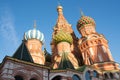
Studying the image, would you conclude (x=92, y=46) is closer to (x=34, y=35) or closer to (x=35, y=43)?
(x=35, y=43)

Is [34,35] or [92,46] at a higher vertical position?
[34,35]

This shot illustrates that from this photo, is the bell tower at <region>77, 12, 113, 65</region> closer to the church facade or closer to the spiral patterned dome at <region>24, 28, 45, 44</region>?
the church facade

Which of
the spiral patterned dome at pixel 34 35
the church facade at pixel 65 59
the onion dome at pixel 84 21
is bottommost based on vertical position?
the church facade at pixel 65 59

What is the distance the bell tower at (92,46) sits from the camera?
26.2m

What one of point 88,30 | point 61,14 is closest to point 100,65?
point 88,30

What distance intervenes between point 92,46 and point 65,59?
7791 mm

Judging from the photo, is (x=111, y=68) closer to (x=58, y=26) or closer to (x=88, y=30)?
(x=88, y=30)

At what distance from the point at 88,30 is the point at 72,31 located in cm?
609

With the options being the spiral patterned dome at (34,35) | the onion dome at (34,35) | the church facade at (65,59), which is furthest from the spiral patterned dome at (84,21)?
the spiral patterned dome at (34,35)

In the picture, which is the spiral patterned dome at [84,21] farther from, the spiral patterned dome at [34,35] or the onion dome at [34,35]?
the spiral patterned dome at [34,35]

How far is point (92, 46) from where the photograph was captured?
27609 millimetres

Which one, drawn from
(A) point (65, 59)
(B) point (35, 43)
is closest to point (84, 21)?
(B) point (35, 43)

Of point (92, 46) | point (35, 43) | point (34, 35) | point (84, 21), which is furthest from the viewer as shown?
point (84, 21)

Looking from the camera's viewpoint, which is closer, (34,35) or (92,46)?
(92,46)
